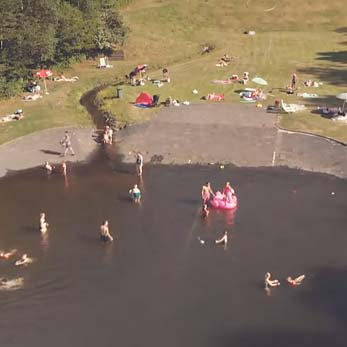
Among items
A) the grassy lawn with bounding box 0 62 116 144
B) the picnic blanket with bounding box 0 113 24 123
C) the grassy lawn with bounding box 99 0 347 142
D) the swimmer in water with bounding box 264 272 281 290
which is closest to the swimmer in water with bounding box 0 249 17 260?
the swimmer in water with bounding box 264 272 281 290

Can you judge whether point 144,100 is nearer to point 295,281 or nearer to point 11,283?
point 11,283

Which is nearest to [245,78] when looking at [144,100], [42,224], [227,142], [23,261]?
[144,100]

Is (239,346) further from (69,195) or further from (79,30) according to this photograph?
(79,30)

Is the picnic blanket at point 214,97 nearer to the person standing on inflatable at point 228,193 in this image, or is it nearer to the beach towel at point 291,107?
the beach towel at point 291,107

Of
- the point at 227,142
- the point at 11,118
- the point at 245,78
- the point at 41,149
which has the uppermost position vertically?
the point at 245,78

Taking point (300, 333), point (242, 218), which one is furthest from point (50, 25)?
point (300, 333)


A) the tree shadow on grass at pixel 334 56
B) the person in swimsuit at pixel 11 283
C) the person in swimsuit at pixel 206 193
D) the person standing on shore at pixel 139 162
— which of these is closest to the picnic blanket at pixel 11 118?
the person standing on shore at pixel 139 162
